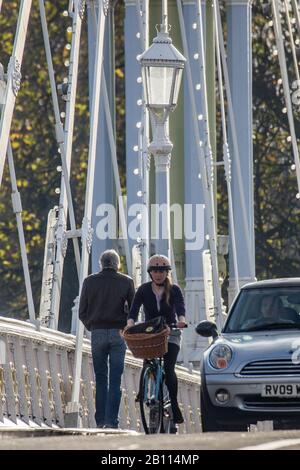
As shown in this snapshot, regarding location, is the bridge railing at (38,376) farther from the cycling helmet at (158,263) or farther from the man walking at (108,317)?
the cycling helmet at (158,263)

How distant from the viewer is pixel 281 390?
19359 millimetres

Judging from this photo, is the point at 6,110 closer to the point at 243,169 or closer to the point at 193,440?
the point at 193,440

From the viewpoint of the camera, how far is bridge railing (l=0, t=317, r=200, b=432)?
20844 millimetres

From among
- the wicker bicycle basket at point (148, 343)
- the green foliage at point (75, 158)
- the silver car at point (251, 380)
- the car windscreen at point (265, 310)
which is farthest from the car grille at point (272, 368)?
the green foliage at point (75, 158)

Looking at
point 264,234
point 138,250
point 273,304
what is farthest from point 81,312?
point 264,234

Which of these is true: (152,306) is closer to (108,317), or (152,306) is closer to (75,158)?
(108,317)

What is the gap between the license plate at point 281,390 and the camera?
1930 cm

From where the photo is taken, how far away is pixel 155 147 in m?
Answer: 22.8

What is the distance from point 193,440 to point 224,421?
535 cm

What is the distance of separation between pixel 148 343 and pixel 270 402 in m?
1.08

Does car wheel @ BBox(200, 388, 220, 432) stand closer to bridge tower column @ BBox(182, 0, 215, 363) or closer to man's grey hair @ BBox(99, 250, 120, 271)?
man's grey hair @ BBox(99, 250, 120, 271)

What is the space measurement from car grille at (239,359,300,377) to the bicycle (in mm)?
803

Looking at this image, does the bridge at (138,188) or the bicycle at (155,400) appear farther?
the bridge at (138,188)

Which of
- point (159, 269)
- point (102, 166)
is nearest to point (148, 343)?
point (159, 269)
